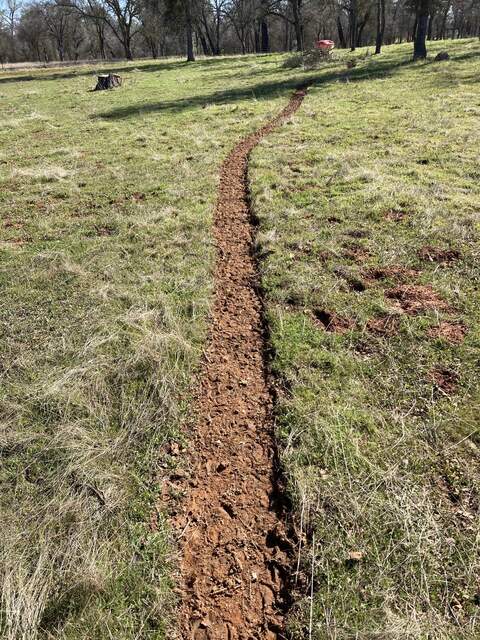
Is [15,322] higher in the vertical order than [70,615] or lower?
higher

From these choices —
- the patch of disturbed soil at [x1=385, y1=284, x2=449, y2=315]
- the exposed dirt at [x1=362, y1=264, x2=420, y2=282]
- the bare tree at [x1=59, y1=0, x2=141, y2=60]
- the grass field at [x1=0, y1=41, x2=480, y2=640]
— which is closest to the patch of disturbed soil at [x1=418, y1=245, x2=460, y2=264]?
the grass field at [x1=0, y1=41, x2=480, y2=640]

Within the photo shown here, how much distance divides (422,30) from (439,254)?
22160 millimetres

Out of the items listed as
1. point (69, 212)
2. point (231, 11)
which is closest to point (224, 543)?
point (69, 212)

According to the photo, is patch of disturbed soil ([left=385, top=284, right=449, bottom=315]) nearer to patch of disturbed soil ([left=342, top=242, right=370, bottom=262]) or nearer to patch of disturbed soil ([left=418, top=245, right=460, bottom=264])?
patch of disturbed soil ([left=418, top=245, right=460, bottom=264])

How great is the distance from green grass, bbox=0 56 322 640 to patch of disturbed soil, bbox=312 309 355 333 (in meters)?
1.37

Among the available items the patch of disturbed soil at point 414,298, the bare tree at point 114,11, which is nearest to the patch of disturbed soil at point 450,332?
the patch of disturbed soil at point 414,298

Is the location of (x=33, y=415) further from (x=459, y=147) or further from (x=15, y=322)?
(x=459, y=147)

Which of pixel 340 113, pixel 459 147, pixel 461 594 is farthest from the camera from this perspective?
pixel 340 113

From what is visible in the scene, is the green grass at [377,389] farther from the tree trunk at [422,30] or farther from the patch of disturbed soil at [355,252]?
the tree trunk at [422,30]

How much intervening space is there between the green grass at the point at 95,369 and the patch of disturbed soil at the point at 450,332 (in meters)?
2.53

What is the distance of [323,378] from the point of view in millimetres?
3930

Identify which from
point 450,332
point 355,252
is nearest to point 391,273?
point 355,252

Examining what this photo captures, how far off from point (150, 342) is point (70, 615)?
244cm

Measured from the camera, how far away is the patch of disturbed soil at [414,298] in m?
4.69
